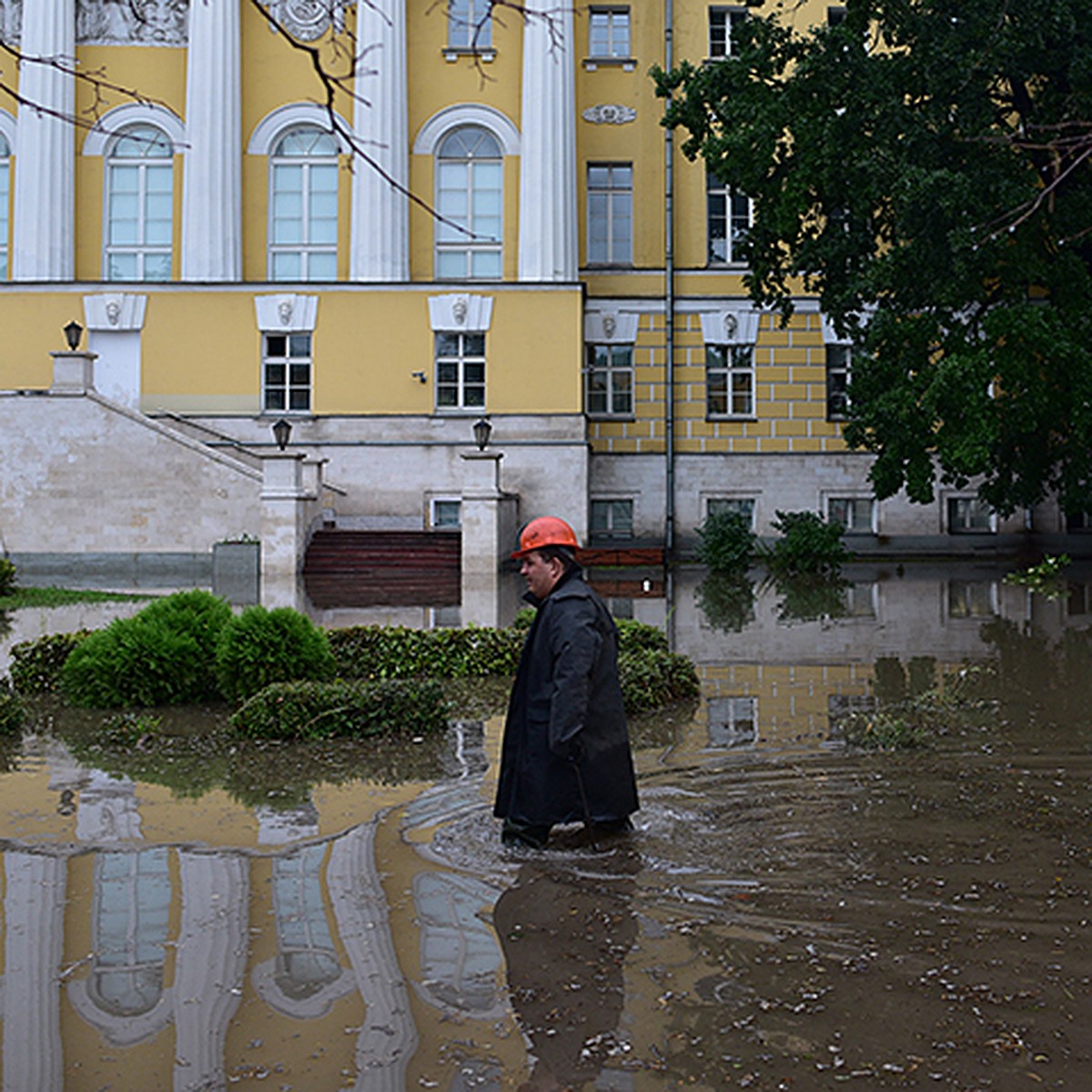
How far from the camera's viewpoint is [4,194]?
3519 centimetres

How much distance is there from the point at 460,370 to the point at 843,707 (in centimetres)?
2428

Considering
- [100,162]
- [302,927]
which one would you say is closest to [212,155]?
[100,162]

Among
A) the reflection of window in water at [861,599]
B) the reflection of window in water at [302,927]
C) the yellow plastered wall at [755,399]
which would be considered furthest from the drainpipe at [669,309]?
the reflection of window in water at [302,927]

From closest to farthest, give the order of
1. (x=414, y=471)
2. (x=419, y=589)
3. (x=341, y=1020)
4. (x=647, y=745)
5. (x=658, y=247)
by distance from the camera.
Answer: (x=341, y=1020), (x=647, y=745), (x=419, y=589), (x=414, y=471), (x=658, y=247)

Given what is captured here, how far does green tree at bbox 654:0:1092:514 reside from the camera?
80.2 feet

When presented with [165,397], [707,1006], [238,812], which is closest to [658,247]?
[165,397]

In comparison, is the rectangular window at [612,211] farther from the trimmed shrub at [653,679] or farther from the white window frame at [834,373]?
the trimmed shrub at [653,679]

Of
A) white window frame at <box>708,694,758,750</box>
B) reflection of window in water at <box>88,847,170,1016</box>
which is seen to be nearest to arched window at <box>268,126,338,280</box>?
white window frame at <box>708,694,758,750</box>

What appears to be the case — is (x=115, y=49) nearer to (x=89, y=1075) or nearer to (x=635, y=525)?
(x=635, y=525)

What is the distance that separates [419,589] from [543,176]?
42.3 feet

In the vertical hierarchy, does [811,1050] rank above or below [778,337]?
below

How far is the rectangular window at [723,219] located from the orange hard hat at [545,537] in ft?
102

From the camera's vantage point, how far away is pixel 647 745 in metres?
9.70

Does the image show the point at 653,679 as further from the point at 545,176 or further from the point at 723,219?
the point at 723,219
